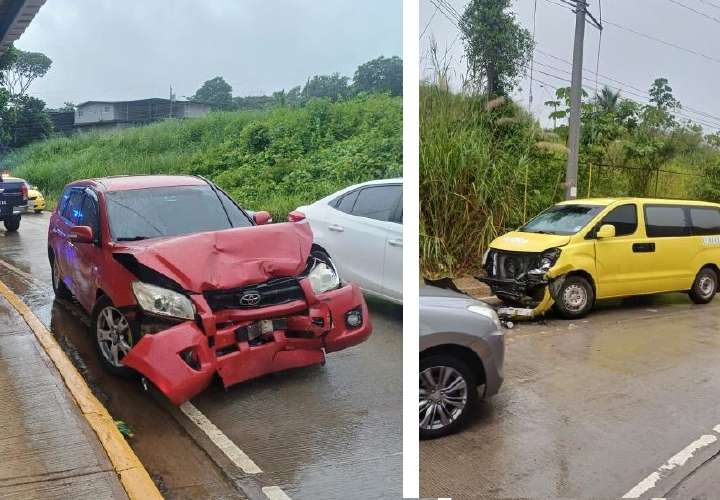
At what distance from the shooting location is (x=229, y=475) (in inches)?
73.7

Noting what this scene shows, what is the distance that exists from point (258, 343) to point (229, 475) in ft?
1.25

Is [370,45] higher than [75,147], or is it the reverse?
[370,45]

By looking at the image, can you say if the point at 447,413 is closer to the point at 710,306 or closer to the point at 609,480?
the point at 609,480

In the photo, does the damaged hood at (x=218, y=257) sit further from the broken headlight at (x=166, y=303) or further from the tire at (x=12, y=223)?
the tire at (x=12, y=223)

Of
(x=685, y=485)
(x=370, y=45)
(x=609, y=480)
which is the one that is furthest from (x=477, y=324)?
(x=370, y=45)

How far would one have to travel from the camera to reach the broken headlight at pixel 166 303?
1.88 metres

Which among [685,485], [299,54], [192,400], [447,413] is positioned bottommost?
[685,485]

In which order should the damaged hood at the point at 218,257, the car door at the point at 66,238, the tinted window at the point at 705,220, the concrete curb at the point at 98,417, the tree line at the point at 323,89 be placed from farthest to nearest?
the tinted window at the point at 705,220 < the tree line at the point at 323,89 < the car door at the point at 66,238 < the damaged hood at the point at 218,257 < the concrete curb at the point at 98,417

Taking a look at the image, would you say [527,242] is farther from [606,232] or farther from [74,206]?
[74,206]

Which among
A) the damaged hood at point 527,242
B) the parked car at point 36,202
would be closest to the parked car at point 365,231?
the damaged hood at point 527,242

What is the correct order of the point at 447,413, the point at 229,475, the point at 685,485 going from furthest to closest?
the point at 447,413 < the point at 685,485 < the point at 229,475

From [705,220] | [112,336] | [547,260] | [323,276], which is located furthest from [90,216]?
[705,220]

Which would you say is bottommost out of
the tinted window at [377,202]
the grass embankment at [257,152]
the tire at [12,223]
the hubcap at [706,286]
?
the hubcap at [706,286]

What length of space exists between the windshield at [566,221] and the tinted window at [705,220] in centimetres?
33
